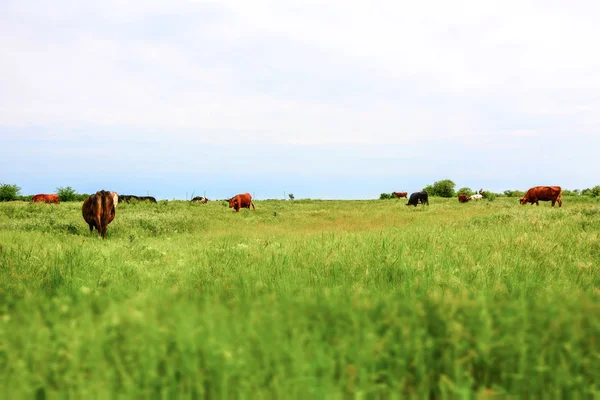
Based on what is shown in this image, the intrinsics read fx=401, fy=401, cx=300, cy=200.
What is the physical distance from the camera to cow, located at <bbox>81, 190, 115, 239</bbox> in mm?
14705

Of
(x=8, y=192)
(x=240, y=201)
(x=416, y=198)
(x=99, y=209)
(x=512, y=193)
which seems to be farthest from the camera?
(x=512, y=193)

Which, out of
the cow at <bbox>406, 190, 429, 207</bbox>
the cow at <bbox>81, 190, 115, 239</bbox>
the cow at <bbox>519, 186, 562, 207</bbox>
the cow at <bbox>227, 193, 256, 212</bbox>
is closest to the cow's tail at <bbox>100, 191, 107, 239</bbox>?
the cow at <bbox>81, 190, 115, 239</bbox>

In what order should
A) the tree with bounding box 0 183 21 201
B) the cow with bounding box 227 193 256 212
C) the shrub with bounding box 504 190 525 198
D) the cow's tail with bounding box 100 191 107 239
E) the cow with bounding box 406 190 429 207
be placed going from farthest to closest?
1. the shrub with bounding box 504 190 525 198
2. the tree with bounding box 0 183 21 201
3. the cow with bounding box 406 190 429 207
4. the cow with bounding box 227 193 256 212
5. the cow's tail with bounding box 100 191 107 239

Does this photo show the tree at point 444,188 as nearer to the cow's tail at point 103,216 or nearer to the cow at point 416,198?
the cow at point 416,198

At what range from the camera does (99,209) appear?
14750 mm

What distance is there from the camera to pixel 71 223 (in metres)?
17.5

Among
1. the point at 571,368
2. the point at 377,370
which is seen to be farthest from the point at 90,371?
the point at 571,368

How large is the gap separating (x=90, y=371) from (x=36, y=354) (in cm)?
41

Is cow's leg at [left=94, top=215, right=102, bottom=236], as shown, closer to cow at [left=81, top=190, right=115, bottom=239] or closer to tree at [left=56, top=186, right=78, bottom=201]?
cow at [left=81, top=190, right=115, bottom=239]

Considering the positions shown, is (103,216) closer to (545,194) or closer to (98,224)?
(98,224)

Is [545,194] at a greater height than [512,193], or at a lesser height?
lesser

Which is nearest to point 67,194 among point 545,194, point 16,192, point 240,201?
point 16,192

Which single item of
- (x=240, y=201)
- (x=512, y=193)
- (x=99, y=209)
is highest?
(x=512, y=193)

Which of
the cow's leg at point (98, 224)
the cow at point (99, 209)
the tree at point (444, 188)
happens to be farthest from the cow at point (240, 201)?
the tree at point (444, 188)
